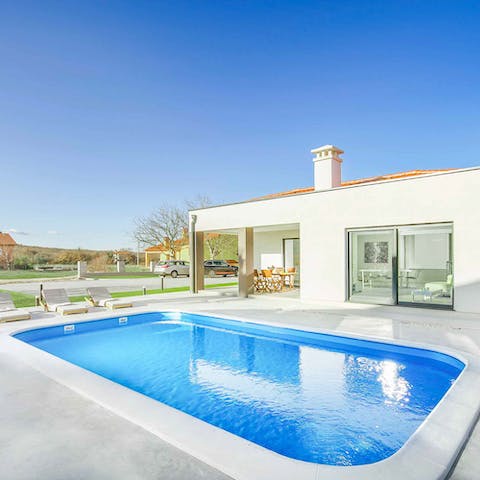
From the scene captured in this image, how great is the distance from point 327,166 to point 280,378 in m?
9.47

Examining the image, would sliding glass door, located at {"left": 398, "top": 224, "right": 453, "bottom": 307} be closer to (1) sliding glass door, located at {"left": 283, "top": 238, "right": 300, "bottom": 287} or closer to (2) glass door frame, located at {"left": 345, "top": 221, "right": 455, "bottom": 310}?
(2) glass door frame, located at {"left": 345, "top": 221, "right": 455, "bottom": 310}

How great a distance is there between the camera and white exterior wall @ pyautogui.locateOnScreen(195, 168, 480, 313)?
872cm

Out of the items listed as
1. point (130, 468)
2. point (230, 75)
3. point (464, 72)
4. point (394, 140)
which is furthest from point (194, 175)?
point (130, 468)

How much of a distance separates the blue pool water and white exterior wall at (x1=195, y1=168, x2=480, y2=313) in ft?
12.3

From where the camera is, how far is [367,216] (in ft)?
34.0

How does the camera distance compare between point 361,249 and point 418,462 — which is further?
point 361,249

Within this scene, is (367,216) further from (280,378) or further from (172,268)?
(172,268)

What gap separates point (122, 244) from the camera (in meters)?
42.0

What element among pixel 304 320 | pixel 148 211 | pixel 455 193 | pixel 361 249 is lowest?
pixel 304 320

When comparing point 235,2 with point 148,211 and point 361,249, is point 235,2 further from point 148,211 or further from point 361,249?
point 148,211

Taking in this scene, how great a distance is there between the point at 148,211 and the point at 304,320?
3250 centimetres

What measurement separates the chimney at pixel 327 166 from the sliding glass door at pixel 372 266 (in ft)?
10.4

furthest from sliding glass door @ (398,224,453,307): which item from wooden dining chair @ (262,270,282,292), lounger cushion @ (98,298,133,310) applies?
lounger cushion @ (98,298,133,310)

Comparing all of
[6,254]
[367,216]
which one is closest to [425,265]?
[367,216]
